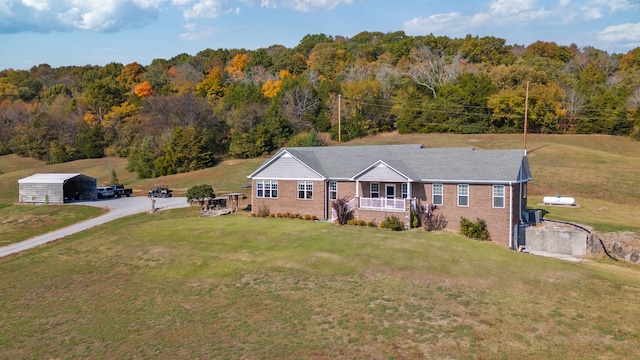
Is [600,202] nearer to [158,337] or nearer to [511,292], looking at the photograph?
[511,292]

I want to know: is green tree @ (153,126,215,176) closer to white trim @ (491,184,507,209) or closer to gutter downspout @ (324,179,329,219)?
gutter downspout @ (324,179,329,219)

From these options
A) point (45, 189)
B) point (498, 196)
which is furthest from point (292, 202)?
point (45, 189)

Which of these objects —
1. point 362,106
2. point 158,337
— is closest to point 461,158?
point 158,337

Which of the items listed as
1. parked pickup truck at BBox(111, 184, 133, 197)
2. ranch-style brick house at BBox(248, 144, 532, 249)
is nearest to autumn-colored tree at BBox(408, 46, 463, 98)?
ranch-style brick house at BBox(248, 144, 532, 249)

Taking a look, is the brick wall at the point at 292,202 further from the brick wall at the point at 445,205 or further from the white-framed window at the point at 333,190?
the white-framed window at the point at 333,190

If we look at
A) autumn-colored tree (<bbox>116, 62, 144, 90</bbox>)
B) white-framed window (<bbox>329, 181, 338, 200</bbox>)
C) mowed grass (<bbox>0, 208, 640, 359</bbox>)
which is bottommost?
mowed grass (<bbox>0, 208, 640, 359</bbox>)

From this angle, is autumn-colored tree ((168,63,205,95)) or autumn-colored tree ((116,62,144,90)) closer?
autumn-colored tree ((168,63,205,95))
